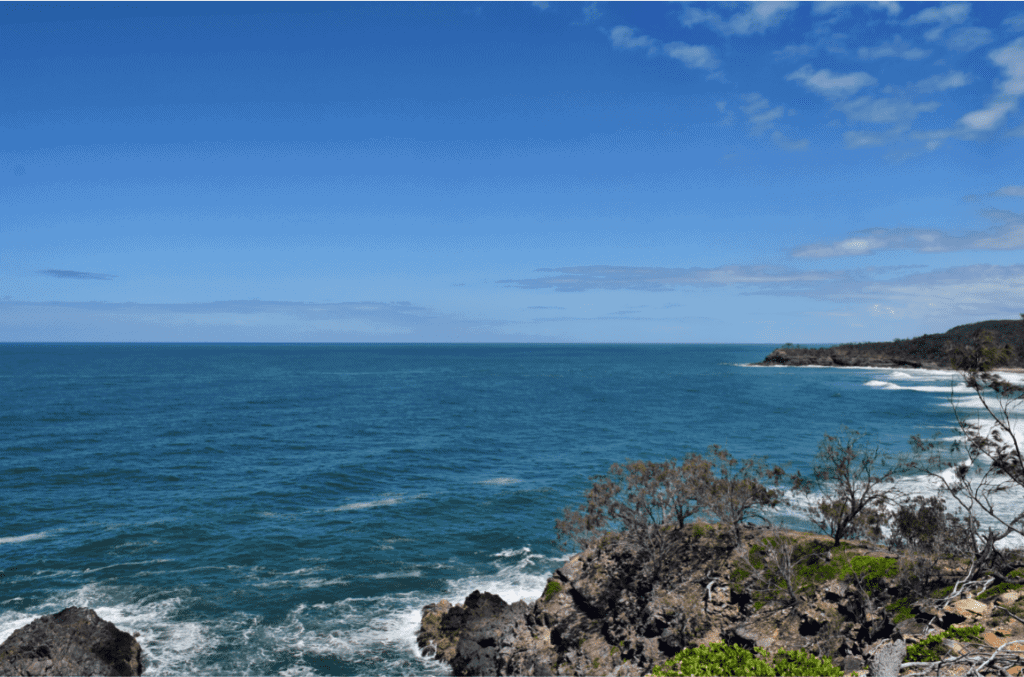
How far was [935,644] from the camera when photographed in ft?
52.1

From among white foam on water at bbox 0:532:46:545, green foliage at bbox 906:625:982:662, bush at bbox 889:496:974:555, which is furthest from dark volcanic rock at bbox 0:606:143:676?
bush at bbox 889:496:974:555

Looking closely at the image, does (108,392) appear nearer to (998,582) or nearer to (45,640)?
(45,640)

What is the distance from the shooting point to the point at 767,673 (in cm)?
1509

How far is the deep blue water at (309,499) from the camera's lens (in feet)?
97.8

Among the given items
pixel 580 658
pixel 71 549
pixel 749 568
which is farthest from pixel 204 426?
pixel 749 568

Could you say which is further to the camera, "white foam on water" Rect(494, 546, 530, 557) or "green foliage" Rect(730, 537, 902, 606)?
"white foam on water" Rect(494, 546, 530, 557)

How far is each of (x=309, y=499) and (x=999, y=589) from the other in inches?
1769

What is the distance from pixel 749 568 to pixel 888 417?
77.6 meters

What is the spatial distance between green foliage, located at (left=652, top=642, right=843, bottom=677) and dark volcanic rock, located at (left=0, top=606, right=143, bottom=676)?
24.4 m

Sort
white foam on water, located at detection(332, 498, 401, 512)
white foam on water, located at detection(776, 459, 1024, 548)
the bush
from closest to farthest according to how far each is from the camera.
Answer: the bush
white foam on water, located at detection(776, 459, 1024, 548)
white foam on water, located at detection(332, 498, 401, 512)

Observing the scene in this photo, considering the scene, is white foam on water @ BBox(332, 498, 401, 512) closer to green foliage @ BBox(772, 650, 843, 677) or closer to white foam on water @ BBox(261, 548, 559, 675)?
white foam on water @ BBox(261, 548, 559, 675)

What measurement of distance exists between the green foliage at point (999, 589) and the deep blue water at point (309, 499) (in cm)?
2123

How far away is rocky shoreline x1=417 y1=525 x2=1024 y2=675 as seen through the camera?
18.8 m

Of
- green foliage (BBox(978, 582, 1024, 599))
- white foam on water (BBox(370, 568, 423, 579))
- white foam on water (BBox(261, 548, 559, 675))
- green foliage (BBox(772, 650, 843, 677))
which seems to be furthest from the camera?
white foam on water (BBox(370, 568, 423, 579))
